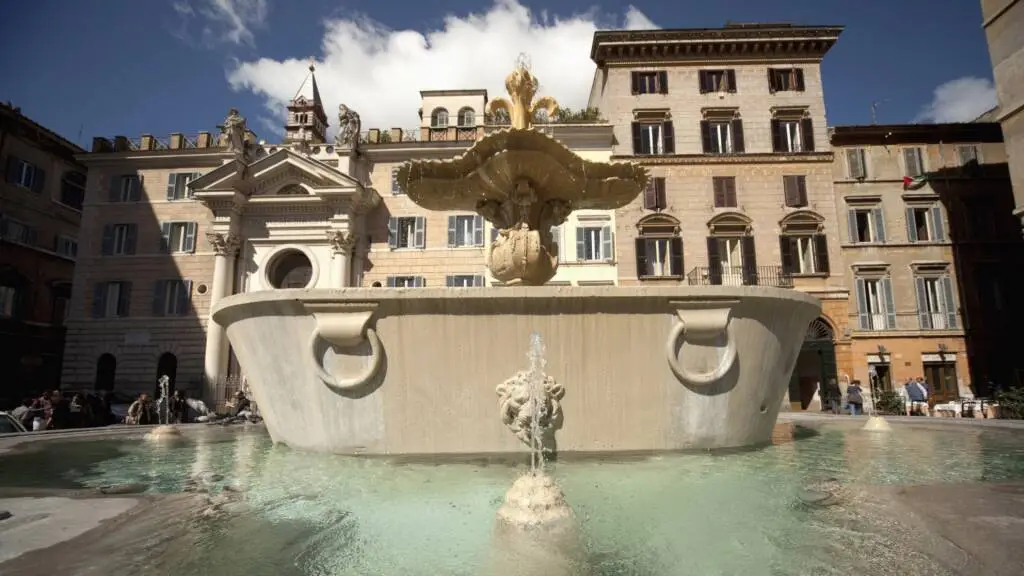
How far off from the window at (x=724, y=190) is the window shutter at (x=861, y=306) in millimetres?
7291

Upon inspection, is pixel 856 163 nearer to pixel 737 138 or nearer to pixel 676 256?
pixel 737 138

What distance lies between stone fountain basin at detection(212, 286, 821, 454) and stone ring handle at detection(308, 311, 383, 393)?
1 centimetres

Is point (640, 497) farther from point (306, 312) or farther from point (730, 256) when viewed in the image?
point (730, 256)

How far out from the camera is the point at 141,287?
2908 cm

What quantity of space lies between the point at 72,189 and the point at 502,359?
40.2 m

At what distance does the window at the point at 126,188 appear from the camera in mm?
30594

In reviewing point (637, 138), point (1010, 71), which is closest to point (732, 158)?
point (637, 138)

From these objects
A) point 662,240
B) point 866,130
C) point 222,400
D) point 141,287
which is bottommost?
point 222,400

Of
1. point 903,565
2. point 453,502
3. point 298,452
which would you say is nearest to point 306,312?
point 298,452

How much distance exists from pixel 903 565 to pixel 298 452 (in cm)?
524

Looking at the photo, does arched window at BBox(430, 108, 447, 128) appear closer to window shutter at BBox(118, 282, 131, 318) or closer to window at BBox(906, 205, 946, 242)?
window shutter at BBox(118, 282, 131, 318)

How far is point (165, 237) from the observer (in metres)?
29.8

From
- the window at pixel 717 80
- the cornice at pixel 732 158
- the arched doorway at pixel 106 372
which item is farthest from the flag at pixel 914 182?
the arched doorway at pixel 106 372

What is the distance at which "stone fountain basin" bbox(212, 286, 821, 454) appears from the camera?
520cm
